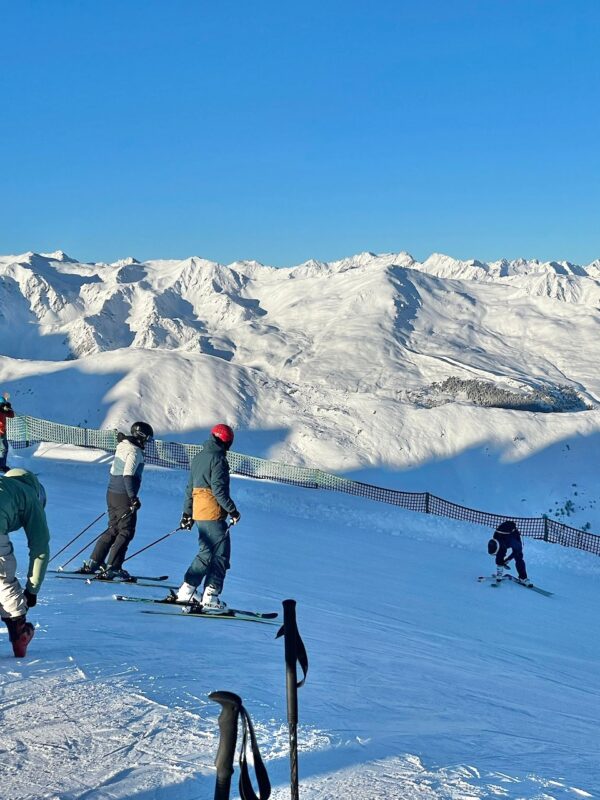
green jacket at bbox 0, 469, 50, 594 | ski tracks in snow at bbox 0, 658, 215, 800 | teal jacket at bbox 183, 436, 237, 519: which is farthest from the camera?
teal jacket at bbox 183, 436, 237, 519

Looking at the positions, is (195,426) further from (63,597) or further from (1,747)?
(1,747)

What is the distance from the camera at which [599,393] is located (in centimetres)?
8088

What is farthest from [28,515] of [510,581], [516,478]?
[516,478]

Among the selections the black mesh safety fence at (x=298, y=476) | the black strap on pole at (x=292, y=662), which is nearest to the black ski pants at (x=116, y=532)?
the black strap on pole at (x=292, y=662)

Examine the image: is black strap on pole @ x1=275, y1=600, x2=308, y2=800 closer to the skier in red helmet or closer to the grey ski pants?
the grey ski pants

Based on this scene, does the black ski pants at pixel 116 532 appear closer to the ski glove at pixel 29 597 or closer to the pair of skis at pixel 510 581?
the ski glove at pixel 29 597

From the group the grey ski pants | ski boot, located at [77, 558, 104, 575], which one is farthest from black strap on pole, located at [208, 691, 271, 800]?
ski boot, located at [77, 558, 104, 575]

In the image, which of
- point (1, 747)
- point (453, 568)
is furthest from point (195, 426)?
point (1, 747)

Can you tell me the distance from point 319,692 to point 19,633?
7.45ft

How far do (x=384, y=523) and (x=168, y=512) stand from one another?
695 cm

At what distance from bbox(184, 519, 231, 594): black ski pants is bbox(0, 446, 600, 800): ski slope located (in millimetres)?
571

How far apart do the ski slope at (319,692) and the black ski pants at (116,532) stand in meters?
0.59

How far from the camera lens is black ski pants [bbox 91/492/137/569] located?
30.5 feet

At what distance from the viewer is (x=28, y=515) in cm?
512
